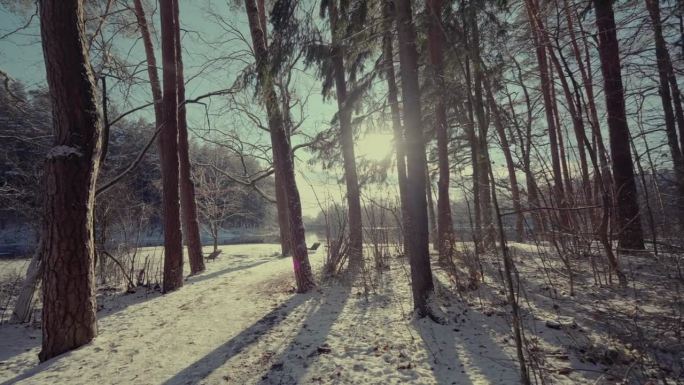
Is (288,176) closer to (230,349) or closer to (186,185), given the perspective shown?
(230,349)

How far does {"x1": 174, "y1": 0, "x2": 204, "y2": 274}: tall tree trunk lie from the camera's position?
7344 millimetres

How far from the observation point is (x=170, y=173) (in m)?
5.55

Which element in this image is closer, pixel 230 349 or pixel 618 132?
pixel 230 349

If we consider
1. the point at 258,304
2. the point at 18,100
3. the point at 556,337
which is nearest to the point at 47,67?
the point at 18,100

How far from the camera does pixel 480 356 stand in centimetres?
274

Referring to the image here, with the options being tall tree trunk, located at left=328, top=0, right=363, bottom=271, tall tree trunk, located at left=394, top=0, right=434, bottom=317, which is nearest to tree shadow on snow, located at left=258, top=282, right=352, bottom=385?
tall tree trunk, located at left=394, top=0, right=434, bottom=317

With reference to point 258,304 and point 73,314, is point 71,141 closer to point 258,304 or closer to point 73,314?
point 73,314

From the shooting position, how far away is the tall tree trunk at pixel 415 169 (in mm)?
3668

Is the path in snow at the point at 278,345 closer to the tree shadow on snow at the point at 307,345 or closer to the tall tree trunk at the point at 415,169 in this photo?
the tree shadow on snow at the point at 307,345

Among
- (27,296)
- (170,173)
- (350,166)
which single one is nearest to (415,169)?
(350,166)

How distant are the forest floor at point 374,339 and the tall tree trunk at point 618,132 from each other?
72 cm

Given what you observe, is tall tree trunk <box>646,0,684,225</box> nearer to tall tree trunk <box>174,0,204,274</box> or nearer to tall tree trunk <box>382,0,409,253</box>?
tall tree trunk <box>382,0,409,253</box>

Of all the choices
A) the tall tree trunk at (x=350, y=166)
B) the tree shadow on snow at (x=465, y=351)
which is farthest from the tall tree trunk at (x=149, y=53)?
the tree shadow on snow at (x=465, y=351)

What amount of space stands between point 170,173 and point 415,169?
14.8 feet
